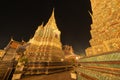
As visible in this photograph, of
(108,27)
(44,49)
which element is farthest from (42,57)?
(108,27)

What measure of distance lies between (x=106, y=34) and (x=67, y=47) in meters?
33.5

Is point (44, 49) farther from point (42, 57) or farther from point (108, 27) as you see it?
point (108, 27)

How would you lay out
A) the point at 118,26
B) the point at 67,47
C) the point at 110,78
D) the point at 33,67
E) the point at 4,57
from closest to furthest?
the point at 110,78, the point at 118,26, the point at 33,67, the point at 4,57, the point at 67,47

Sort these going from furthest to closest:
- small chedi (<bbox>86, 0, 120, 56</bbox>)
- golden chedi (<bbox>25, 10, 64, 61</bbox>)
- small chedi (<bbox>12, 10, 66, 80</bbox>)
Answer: golden chedi (<bbox>25, 10, 64, 61</bbox>) → small chedi (<bbox>12, 10, 66, 80</bbox>) → small chedi (<bbox>86, 0, 120, 56</bbox>)

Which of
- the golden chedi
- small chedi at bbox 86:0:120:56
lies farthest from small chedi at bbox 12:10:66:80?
small chedi at bbox 86:0:120:56

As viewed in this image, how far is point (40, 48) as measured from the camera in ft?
53.6

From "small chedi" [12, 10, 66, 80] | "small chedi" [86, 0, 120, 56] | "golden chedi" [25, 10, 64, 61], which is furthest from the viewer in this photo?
"golden chedi" [25, 10, 64, 61]

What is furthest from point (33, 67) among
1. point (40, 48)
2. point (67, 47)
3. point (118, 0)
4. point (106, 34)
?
point (67, 47)

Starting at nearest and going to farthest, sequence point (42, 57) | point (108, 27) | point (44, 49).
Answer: point (108, 27) → point (42, 57) → point (44, 49)

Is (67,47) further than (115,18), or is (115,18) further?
(67,47)

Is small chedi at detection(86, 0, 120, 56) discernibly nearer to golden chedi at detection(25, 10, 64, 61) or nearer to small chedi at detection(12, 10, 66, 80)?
small chedi at detection(12, 10, 66, 80)

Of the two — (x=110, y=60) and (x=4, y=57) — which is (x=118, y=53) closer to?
(x=110, y=60)

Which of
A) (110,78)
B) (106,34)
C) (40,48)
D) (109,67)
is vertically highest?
(40,48)

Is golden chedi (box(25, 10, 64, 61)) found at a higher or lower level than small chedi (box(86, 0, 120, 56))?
higher
